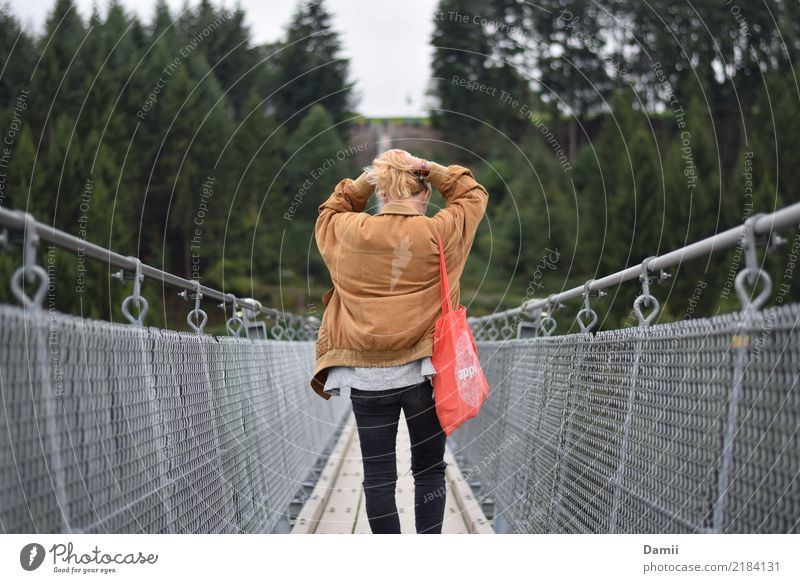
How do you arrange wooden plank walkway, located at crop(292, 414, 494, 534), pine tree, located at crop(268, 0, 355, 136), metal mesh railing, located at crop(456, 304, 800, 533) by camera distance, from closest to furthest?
metal mesh railing, located at crop(456, 304, 800, 533) → wooden plank walkway, located at crop(292, 414, 494, 534) → pine tree, located at crop(268, 0, 355, 136)

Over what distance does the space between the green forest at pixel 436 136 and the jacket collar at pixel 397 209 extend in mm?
3971

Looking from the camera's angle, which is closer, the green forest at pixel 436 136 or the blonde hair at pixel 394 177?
the blonde hair at pixel 394 177

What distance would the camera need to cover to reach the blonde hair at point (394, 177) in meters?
3.08

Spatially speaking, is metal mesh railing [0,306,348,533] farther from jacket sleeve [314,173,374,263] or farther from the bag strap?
the bag strap

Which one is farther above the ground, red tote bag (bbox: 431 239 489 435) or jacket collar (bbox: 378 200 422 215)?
jacket collar (bbox: 378 200 422 215)

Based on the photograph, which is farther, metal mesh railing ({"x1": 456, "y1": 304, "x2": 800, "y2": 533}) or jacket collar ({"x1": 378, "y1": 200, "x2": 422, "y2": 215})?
jacket collar ({"x1": 378, "y1": 200, "x2": 422, "y2": 215})

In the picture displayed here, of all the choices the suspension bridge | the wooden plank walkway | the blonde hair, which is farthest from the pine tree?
the blonde hair

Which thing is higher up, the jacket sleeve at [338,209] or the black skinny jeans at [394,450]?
the jacket sleeve at [338,209]

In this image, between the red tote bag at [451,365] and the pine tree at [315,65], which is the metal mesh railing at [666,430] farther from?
the pine tree at [315,65]

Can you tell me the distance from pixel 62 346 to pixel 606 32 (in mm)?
12961

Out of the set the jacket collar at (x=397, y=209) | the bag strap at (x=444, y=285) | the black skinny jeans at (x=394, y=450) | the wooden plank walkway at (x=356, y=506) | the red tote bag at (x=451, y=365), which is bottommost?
the wooden plank walkway at (x=356, y=506)

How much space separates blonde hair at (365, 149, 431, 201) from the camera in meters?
3.08

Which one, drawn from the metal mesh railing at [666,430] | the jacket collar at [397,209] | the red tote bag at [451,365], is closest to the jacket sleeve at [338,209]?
the jacket collar at [397,209]
